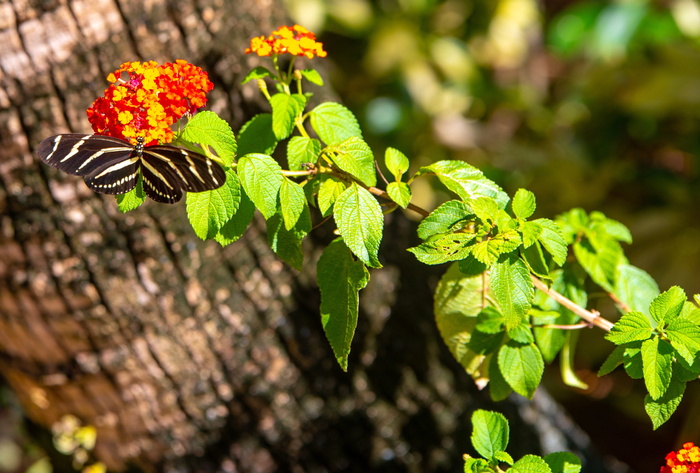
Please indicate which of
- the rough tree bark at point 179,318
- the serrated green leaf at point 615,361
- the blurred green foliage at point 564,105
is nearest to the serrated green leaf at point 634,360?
the serrated green leaf at point 615,361

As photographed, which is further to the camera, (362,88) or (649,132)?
(362,88)

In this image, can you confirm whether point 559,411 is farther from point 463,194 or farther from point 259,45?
point 259,45

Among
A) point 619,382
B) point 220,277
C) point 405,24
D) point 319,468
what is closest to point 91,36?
point 220,277

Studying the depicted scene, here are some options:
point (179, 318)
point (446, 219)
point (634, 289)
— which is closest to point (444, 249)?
point (446, 219)

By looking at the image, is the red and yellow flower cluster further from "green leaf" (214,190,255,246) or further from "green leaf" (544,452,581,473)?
"green leaf" (214,190,255,246)

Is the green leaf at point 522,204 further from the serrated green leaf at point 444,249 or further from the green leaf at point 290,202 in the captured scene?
the green leaf at point 290,202

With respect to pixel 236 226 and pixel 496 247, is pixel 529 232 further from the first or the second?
pixel 236 226

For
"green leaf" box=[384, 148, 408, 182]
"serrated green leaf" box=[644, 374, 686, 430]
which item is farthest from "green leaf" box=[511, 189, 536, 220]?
"serrated green leaf" box=[644, 374, 686, 430]
